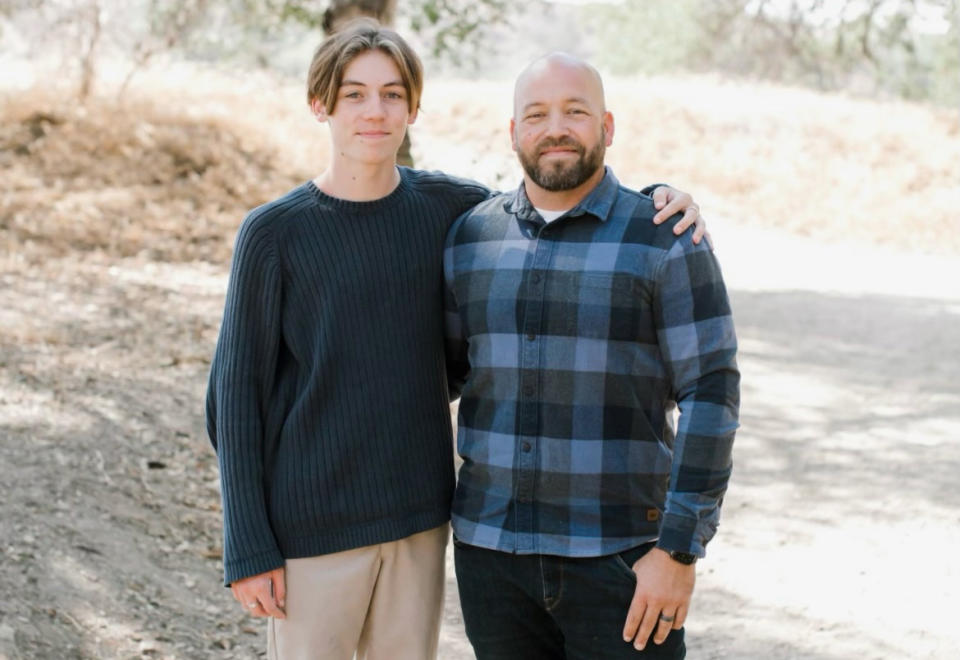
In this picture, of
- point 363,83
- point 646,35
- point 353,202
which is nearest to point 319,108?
point 363,83

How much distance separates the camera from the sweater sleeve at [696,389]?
2.37m

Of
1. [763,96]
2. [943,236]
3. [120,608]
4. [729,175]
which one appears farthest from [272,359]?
[763,96]

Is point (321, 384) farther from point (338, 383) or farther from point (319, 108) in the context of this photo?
point (319, 108)

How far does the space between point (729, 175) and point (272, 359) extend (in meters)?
16.1

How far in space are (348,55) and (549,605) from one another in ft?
4.25

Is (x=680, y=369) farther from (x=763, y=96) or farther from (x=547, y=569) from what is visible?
(x=763, y=96)

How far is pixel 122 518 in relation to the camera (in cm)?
482

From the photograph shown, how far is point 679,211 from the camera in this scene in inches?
98.2

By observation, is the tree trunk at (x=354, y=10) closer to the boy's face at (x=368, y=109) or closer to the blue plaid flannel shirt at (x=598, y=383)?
the boy's face at (x=368, y=109)

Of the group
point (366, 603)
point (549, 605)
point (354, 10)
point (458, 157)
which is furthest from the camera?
point (458, 157)

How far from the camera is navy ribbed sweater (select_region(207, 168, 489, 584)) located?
2.48m

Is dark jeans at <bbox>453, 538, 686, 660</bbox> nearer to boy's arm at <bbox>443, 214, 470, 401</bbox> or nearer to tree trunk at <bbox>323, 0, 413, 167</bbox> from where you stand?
boy's arm at <bbox>443, 214, 470, 401</bbox>

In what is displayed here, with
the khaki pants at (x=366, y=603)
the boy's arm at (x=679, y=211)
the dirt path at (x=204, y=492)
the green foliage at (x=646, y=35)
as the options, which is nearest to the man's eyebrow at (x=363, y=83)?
the boy's arm at (x=679, y=211)

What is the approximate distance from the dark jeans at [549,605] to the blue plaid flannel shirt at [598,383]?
0.15 ft
